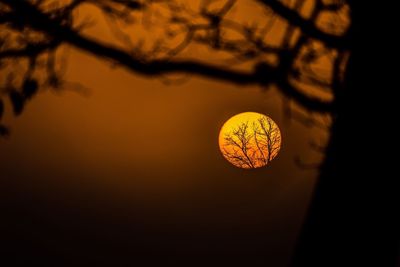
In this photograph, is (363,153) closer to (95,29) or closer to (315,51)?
(315,51)

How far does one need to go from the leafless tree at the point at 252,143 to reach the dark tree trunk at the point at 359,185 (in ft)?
0.92

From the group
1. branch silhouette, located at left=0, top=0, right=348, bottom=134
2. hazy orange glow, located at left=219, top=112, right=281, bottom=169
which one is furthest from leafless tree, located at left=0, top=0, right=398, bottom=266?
hazy orange glow, located at left=219, top=112, right=281, bottom=169

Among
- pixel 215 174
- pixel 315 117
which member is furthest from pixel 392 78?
pixel 215 174

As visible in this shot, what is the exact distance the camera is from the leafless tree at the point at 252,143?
231 cm

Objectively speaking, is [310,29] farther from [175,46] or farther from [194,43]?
[175,46]

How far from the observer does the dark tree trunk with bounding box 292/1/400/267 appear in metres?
1.92

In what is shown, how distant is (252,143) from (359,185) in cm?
54

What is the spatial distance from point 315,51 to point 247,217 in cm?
94

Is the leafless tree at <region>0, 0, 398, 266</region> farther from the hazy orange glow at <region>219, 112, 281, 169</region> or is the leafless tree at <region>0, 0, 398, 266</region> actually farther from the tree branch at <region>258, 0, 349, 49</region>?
the hazy orange glow at <region>219, 112, 281, 169</region>

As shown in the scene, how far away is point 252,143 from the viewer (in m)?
2.31

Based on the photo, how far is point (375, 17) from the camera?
2.29 meters

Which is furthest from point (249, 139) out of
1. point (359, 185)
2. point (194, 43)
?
point (194, 43)

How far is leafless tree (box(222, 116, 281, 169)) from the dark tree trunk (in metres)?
0.28

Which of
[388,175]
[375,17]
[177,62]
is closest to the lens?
[388,175]
